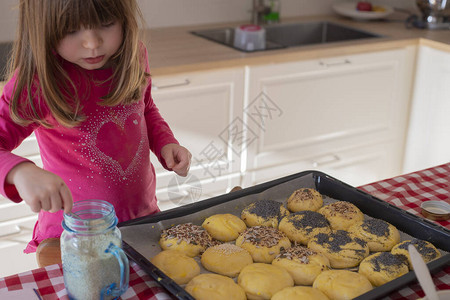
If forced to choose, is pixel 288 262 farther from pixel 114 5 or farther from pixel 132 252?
pixel 114 5

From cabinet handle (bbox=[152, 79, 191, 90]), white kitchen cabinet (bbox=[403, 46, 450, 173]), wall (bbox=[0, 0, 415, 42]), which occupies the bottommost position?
white kitchen cabinet (bbox=[403, 46, 450, 173])

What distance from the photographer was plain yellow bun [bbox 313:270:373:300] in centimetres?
85

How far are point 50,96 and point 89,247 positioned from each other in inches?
14.5

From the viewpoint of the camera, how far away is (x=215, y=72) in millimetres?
2029

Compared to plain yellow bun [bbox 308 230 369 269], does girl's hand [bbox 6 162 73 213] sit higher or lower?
higher

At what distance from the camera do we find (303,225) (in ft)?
3.40

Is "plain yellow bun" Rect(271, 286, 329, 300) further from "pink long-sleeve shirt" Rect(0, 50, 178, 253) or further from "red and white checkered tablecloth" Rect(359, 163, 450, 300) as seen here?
"pink long-sleeve shirt" Rect(0, 50, 178, 253)

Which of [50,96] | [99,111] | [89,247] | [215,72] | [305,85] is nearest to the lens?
[89,247]

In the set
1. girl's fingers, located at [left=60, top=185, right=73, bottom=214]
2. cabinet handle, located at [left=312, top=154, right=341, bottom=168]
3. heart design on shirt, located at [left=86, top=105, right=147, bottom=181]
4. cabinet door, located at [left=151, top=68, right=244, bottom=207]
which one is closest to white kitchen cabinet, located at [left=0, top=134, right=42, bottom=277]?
cabinet door, located at [left=151, top=68, right=244, bottom=207]

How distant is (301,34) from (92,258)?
2.18 meters

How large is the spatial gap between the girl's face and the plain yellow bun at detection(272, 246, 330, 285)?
47 centimetres

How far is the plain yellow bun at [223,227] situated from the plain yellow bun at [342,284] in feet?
0.64

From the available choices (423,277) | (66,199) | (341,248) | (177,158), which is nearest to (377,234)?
(341,248)

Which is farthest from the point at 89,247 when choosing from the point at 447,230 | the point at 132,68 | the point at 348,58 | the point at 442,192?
the point at 348,58
